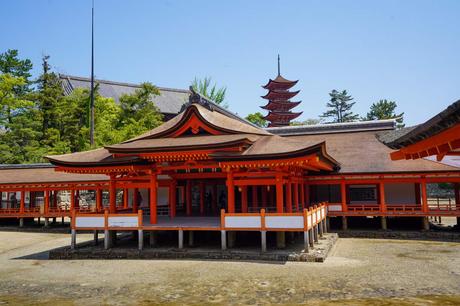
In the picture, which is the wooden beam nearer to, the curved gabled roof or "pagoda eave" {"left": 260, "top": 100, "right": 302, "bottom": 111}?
the curved gabled roof

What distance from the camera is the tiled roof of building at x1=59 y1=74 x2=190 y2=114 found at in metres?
57.8

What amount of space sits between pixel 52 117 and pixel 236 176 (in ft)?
111

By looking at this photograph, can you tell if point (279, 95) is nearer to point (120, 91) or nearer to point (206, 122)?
point (120, 91)

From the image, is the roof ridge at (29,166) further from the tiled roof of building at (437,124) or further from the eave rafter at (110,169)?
the tiled roof of building at (437,124)

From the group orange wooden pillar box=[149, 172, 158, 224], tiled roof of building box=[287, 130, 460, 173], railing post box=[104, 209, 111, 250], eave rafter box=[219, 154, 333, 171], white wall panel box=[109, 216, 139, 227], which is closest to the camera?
eave rafter box=[219, 154, 333, 171]

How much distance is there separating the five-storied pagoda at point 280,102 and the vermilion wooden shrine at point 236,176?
3483 centimetres

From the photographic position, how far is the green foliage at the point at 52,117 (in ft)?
135

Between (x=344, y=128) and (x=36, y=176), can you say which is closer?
(x=36, y=176)

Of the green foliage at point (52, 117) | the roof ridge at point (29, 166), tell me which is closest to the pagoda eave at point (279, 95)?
the green foliage at point (52, 117)

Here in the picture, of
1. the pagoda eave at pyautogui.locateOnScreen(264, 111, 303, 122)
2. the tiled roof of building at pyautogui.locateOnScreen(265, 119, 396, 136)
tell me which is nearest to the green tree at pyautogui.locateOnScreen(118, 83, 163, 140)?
the tiled roof of building at pyautogui.locateOnScreen(265, 119, 396, 136)

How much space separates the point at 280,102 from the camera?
211 feet

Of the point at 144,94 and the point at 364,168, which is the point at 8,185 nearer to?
the point at 144,94

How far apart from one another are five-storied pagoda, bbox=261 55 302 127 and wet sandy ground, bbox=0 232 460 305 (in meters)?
47.1

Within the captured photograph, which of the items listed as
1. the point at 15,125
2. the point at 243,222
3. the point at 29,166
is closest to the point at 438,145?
the point at 243,222
